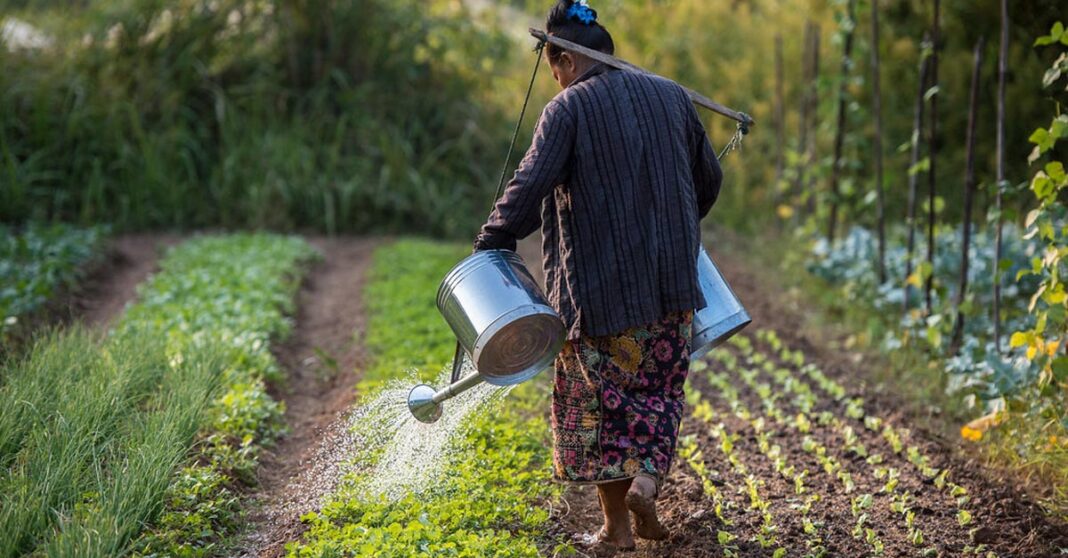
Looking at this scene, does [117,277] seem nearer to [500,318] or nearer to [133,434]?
[133,434]

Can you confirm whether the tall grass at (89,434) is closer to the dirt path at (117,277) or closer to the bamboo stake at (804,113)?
the dirt path at (117,277)

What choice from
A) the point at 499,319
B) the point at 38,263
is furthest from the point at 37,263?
the point at 499,319

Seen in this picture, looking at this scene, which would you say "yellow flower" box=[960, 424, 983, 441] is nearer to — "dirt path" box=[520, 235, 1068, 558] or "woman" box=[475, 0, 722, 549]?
"dirt path" box=[520, 235, 1068, 558]

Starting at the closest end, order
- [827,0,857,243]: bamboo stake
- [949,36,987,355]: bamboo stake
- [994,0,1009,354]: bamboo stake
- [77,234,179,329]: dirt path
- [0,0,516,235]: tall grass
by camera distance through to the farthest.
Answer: [994,0,1009,354]: bamboo stake → [949,36,987,355]: bamboo stake → [77,234,179,329]: dirt path → [827,0,857,243]: bamboo stake → [0,0,516,235]: tall grass

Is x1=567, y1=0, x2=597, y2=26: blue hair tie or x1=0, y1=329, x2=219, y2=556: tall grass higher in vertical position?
x1=567, y1=0, x2=597, y2=26: blue hair tie

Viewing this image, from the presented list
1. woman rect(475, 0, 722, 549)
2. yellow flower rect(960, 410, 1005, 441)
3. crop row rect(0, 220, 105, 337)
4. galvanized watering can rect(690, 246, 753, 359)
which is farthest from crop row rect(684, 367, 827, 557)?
crop row rect(0, 220, 105, 337)

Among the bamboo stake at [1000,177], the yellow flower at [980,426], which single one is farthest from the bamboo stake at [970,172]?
the yellow flower at [980,426]

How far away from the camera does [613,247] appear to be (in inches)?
133

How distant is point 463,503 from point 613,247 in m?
1.00

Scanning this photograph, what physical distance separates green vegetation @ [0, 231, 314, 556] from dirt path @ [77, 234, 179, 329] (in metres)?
0.97

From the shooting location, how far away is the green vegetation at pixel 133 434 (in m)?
3.24

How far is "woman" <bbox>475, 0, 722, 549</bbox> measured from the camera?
3.34m

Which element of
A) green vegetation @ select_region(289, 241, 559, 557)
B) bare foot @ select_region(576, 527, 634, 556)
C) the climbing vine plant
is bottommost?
green vegetation @ select_region(289, 241, 559, 557)

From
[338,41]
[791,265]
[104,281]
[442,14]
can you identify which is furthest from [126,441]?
[442,14]
